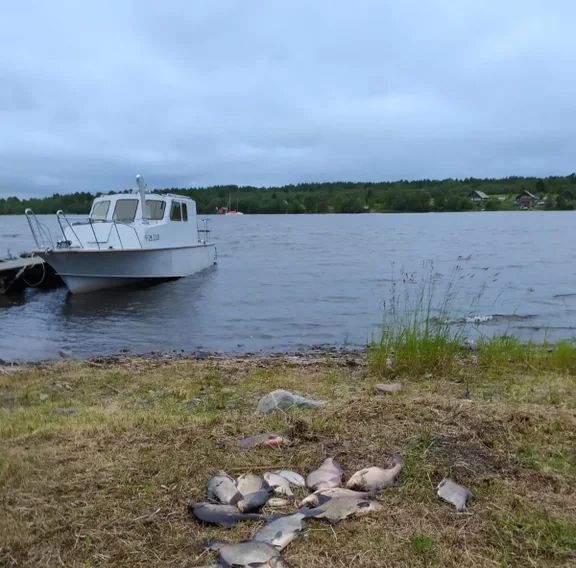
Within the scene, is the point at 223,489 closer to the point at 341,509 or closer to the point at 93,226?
the point at 341,509

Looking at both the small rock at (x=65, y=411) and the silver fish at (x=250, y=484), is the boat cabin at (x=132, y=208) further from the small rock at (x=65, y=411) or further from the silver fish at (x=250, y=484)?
the silver fish at (x=250, y=484)

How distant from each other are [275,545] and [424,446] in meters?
1.40

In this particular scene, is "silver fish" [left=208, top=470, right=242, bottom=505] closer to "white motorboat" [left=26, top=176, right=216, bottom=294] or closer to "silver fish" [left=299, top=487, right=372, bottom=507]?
"silver fish" [left=299, top=487, right=372, bottom=507]

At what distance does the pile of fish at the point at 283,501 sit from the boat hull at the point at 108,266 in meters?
13.8

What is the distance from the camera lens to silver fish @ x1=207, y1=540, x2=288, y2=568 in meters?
2.50

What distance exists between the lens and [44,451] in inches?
148

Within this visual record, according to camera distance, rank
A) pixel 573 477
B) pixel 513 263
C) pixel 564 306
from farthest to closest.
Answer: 1. pixel 513 263
2. pixel 564 306
3. pixel 573 477

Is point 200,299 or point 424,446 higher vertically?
point 424,446

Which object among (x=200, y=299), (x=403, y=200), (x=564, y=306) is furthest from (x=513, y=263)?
(x=403, y=200)

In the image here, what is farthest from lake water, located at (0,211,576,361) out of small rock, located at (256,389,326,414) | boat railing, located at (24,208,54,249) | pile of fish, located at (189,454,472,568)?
pile of fish, located at (189,454,472,568)

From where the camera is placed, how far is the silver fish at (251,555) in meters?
2.50

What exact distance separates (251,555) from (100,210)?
655 inches

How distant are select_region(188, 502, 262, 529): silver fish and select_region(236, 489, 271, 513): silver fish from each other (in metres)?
0.04

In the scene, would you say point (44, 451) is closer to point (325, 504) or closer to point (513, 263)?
point (325, 504)
